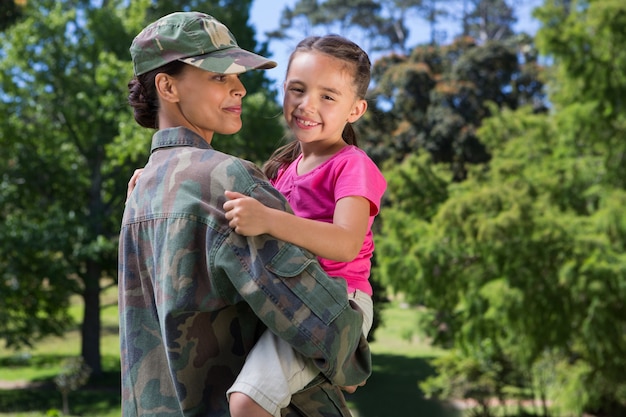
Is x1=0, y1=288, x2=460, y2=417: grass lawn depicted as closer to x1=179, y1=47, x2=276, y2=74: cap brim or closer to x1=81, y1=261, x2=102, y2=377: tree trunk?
x1=81, y1=261, x2=102, y2=377: tree trunk

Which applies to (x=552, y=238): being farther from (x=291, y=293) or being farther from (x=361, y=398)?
(x=291, y=293)

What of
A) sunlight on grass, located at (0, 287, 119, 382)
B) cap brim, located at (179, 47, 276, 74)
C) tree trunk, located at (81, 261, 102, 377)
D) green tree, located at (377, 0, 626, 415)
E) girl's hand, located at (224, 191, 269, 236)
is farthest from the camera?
sunlight on grass, located at (0, 287, 119, 382)

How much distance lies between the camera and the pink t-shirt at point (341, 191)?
66.6 inches

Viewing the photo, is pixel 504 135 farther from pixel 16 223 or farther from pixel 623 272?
pixel 16 223

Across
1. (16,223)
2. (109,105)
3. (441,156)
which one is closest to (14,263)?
(16,223)

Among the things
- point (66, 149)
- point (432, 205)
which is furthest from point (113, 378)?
point (432, 205)

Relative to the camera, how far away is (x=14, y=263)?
16.0m

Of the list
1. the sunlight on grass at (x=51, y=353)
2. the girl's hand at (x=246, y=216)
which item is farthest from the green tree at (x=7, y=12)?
the girl's hand at (x=246, y=216)

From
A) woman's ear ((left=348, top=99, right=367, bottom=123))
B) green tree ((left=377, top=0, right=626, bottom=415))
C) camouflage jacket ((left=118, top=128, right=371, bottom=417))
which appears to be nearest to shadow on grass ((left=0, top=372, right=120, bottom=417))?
green tree ((left=377, top=0, right=626, bottom=415))

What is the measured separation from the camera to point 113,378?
757 inches

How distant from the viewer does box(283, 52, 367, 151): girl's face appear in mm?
1822

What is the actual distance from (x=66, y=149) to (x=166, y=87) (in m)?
17.9

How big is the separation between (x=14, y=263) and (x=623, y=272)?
1121 centimetres

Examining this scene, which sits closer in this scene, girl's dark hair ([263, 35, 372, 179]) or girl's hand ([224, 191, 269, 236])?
girl's hand ([224, 191, 269, 236])
